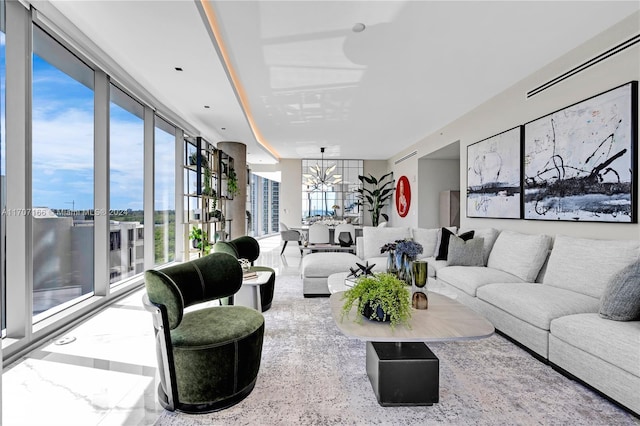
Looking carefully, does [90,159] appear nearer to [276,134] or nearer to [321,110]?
[321,110]

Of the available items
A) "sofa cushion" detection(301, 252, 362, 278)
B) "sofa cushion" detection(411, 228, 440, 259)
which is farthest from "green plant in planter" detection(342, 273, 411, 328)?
"sofa cushion" detection(411, 228, 440, 259)

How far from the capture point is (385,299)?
2043 mm

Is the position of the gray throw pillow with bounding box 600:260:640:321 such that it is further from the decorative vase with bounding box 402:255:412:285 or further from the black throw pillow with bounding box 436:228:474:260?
the black throw pillow with bounding box 436:228:474:260

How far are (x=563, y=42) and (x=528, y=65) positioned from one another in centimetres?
50

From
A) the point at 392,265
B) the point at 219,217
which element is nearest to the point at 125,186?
the point at 219,217

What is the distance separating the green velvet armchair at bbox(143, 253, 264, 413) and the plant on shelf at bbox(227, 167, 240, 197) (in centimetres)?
514

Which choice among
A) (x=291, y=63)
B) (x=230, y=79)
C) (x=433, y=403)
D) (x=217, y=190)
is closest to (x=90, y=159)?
(x=230, y=79)

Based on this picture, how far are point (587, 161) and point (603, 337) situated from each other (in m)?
1.83

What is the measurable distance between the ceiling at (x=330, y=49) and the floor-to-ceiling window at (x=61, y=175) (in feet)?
1.50

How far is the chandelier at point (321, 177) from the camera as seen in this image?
904 centimetres

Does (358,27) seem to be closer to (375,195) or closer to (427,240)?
(427,240)

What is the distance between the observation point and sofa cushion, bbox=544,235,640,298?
2615mm

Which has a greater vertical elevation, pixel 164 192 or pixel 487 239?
pixel 164 192

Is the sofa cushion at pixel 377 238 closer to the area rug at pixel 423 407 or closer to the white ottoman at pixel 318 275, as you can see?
the white ottoman at pixel 318 275
